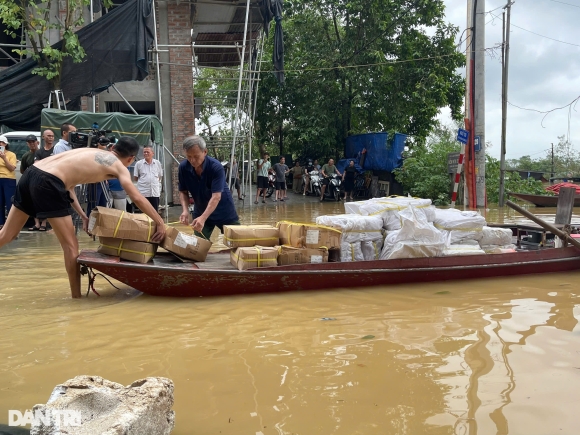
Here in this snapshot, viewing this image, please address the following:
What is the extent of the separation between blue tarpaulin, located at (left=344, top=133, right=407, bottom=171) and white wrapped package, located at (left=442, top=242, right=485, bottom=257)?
15.5m

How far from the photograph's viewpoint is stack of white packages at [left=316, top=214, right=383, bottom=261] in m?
6.53

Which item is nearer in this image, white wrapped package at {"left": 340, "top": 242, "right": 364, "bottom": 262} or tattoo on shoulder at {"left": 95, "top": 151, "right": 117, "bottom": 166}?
tattoo on shoulder at {"left": 95, "top": 151, "right": 117, "bottom": 166}

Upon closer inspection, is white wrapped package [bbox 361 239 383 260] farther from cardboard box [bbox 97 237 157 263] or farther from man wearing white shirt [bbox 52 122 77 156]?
man wearing white shirt [bbox 52 122 77 156]

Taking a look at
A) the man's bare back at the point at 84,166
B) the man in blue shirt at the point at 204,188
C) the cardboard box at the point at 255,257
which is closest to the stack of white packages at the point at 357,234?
the cardboard box at the point at 255,257

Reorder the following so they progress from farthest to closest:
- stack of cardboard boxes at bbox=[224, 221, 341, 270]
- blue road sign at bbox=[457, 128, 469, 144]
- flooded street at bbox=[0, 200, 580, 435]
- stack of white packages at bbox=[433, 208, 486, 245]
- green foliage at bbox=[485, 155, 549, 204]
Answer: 1. green foliage at bbox=[485, 155, 549, 204]
2. blue road sign at bbox=[457, 128, 469, 144]
3. stack of white packages at bbox=[433, 208, 486, 245]
4. stack of cardboard boxes at bbox=[224, 221, 341, 270]
5. flooded street at bbox=[0, 200, 580, 435]

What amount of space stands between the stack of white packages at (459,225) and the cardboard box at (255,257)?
2134 millimetres

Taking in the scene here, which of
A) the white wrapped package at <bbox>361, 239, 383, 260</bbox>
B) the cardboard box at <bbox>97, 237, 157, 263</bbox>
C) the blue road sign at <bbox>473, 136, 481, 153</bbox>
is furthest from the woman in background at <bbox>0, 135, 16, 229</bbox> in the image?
the blue road sign at <bbox>473, 136, 481, 153</bbox>

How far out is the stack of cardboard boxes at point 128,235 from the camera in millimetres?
5883

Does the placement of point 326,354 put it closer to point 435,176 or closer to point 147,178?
point 147,178

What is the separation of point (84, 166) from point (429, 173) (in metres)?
16.3

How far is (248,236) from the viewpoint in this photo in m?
6.33

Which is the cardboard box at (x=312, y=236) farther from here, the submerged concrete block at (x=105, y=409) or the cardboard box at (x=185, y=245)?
the submerged concrete block at (x=105, y=409)

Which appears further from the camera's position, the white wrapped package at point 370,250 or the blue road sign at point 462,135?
the blue road sign at point 462,135

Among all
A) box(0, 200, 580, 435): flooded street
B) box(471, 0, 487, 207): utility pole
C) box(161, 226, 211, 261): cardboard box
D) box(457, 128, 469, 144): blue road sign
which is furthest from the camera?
box(471, 0, 487, 207): utility pole
